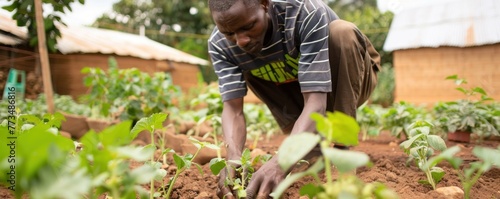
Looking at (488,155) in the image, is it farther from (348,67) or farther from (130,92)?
(130,92)

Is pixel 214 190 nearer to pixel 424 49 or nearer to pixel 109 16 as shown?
pixel 424 49

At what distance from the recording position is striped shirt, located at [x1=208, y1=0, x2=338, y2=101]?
1.90 m

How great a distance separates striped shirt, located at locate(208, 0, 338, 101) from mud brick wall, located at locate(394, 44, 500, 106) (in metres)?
4.15

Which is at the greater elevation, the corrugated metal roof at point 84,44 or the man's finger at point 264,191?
the corrugated metal roof at point 84,44

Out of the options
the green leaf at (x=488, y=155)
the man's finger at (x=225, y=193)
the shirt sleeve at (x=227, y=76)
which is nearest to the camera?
the green leaf at (x=488, y=155)

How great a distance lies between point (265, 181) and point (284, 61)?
0.95 m

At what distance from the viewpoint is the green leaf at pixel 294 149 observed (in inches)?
32.1

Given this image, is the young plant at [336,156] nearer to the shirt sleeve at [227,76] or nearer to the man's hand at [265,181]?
the man's hand at [265,181]

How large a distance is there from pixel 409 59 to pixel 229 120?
19.3 feet

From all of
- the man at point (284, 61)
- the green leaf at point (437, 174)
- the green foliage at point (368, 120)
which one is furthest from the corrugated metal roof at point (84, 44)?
the green leaf at point (437, 174)

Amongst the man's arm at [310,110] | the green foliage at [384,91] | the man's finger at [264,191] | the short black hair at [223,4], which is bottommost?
the green foliage at [384,91]

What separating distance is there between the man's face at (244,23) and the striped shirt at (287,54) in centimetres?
17

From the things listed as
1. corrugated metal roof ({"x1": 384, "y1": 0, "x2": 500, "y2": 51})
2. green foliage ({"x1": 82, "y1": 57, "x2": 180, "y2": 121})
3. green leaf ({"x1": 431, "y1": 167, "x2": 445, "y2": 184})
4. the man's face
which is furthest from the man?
corrugated metal roof ({"x1": 384, "y1": 0, "x2": 500, "y2": 51})

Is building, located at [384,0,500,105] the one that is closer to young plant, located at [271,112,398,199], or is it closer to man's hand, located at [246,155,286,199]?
man's hand, located at [246,155,286,199]
